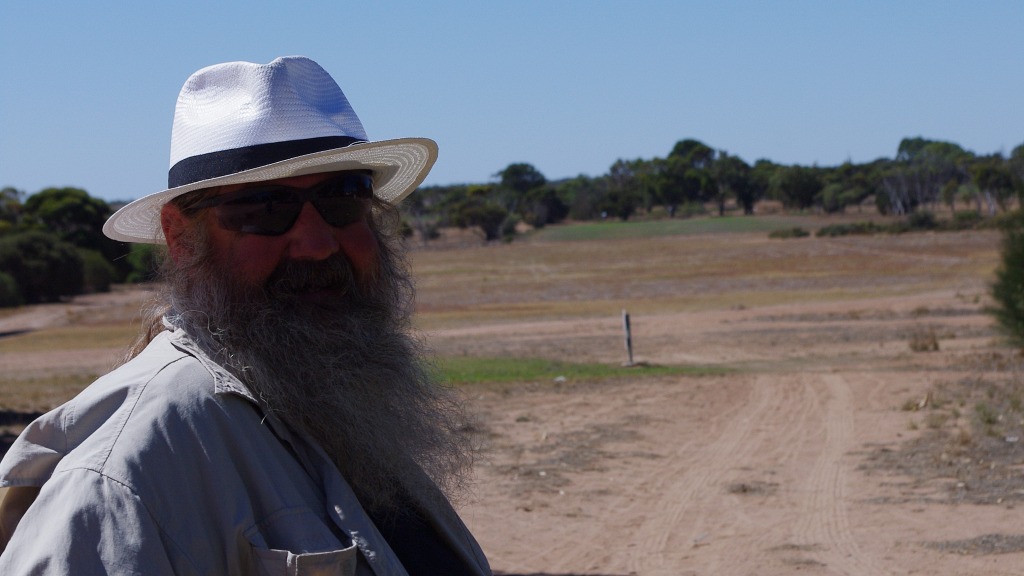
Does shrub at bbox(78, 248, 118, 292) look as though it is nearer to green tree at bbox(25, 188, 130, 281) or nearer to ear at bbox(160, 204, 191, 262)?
green tree at bbox(25, 188, 130, 281)

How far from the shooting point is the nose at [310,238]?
2.30 m

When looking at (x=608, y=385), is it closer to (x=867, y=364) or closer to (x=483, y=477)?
(x=867, y=364)

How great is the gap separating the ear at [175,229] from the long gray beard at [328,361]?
0.21ft

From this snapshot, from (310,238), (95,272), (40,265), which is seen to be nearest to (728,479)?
(310,238)

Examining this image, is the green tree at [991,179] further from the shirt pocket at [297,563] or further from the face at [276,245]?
the shirt pocket at [297,563]

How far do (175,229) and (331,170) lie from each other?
1.31 feet

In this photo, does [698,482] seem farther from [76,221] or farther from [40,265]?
[76,221]

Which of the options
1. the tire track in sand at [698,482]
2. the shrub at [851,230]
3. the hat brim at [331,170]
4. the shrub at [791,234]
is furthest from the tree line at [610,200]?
the hat brim at [331,170]

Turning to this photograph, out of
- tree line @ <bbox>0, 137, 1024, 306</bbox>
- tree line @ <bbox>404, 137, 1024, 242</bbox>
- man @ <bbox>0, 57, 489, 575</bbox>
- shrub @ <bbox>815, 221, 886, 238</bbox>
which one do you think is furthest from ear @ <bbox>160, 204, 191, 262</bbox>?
tree line @ <bbox>404, 137, 1024, 242</bbox>

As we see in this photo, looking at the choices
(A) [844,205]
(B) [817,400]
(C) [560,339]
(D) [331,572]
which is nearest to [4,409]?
(B) [817,400]

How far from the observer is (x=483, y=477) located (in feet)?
33.1

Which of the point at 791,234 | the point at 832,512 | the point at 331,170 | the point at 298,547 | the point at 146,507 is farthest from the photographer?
the point at 791,234

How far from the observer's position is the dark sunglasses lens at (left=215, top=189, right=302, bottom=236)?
90.4 inches

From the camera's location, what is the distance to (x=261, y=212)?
7.55 ft
